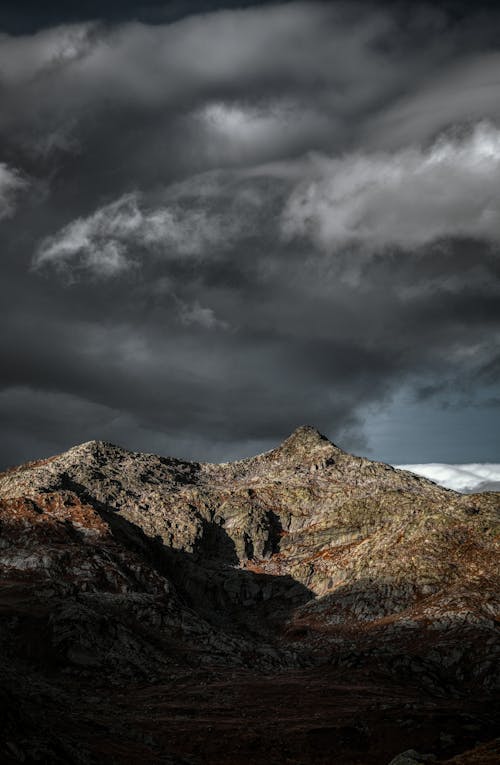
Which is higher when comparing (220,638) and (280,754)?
(220,638)

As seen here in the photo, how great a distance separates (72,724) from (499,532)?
16667 cm

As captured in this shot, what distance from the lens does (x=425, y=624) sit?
146750 millimetres

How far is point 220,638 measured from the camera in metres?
137

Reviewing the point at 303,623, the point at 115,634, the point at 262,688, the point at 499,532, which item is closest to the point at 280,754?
the point at 262,688

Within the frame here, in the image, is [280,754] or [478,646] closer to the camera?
[280,754]

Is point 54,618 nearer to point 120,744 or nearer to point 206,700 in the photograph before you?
point 206,700

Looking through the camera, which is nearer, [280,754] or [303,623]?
[280,754]

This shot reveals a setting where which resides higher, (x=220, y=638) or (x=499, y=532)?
(x=499, y=532)

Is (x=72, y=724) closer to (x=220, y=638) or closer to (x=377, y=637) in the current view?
(x=220, y=638)

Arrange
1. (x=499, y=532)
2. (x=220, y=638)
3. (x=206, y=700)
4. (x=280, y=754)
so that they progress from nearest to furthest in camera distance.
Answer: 1. (x=280, y=754)
2. (x=206, y=700)
3. (x=220, y=638)
4. (x=499, y=532)

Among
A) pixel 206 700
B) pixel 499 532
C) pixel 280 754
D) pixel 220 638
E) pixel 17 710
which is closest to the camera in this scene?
pixel 17 710

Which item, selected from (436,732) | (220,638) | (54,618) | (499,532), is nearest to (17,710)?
(436,732)

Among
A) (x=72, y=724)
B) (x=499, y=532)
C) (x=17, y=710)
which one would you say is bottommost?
(x=72, y=724)

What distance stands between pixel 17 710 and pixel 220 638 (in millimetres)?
97309
